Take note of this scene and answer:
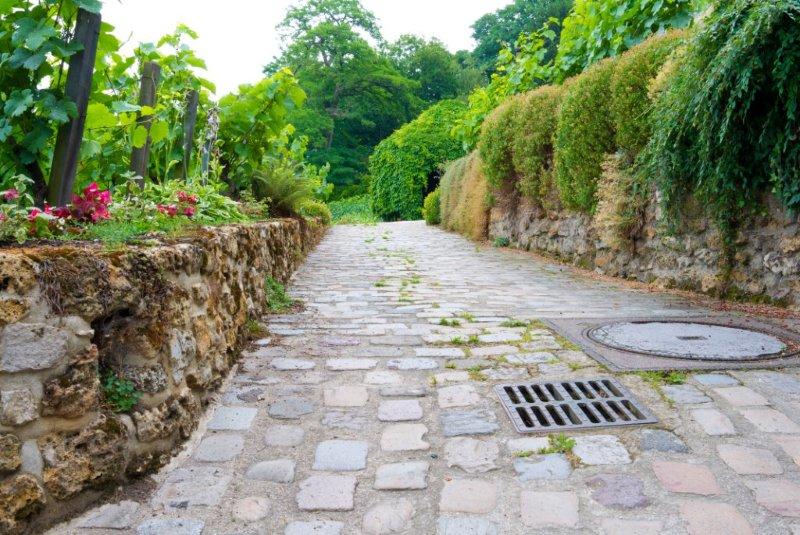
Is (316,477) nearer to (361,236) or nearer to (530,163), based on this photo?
(530,163)

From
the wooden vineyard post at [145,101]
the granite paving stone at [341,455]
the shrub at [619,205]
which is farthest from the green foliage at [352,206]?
the granite paving stone at [341,455]

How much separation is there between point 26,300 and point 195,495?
0.91 meters

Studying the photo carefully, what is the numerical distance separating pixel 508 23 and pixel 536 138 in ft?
98.8

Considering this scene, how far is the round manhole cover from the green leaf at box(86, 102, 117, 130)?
3403 mm

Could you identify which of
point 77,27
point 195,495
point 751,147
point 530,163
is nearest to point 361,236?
point 530,163

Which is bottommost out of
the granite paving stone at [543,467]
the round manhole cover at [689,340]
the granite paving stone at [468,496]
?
the granite paving stone at [468,496]

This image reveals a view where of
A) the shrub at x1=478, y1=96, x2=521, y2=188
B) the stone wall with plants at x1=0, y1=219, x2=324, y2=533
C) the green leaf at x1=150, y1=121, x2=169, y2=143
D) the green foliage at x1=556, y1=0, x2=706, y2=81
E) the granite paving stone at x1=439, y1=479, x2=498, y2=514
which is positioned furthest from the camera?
the shrub at x1=478, y1=96, x2=521, y2=188

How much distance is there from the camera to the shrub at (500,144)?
997cm

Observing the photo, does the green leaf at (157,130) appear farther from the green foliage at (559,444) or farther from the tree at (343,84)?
the tree at (343,84)

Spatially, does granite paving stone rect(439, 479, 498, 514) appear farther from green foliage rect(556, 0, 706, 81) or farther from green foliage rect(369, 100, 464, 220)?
green foliage rect(369, 100, 464, 220)

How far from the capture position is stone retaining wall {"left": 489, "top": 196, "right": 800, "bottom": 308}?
458 cm

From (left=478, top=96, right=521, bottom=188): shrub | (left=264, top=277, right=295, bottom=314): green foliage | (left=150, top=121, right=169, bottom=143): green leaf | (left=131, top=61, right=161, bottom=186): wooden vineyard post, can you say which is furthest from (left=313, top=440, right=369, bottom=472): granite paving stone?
(left=478, top=96, right=521, bottom=188): shrub

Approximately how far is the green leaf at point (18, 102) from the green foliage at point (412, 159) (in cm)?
2212

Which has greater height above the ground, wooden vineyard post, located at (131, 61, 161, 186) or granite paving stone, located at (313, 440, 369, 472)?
wooden vineyard post, located at (131, 61, 161, 186)
